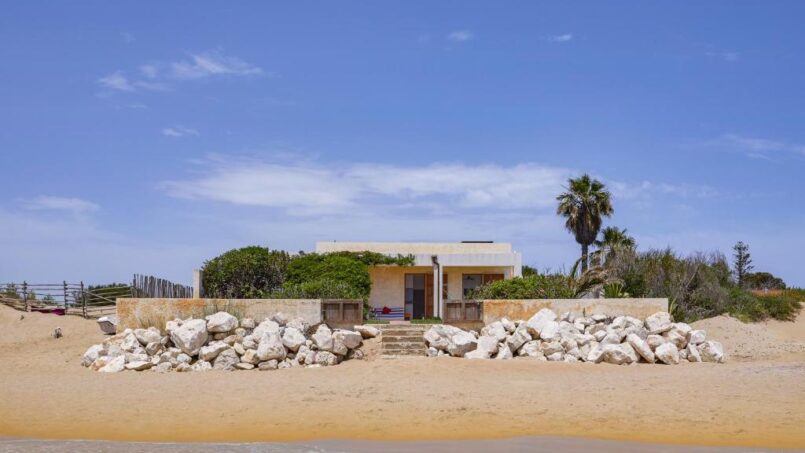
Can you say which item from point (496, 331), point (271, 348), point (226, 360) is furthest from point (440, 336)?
point (226, 360)

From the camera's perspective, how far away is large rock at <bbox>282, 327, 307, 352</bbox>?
1941 centimetres

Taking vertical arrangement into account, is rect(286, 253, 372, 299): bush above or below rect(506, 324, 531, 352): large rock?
above

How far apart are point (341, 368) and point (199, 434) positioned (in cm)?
626

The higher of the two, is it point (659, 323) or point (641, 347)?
point (659, 323)

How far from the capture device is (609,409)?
14.0m

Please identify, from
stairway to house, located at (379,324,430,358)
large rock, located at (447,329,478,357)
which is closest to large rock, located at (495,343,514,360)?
large rock, located at (447,329,478,357)

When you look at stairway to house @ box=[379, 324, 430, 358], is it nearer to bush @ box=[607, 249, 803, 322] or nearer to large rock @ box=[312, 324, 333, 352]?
large rock @ box=[312, 324, 333, 352]

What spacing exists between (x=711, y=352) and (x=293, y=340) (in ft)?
34.6

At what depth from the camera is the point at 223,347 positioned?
19250 millimetres

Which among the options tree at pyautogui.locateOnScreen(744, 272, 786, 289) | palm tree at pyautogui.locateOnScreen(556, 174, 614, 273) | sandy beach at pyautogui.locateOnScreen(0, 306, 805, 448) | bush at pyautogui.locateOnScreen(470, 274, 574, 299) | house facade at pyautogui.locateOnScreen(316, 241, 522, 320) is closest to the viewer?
sandy beach at pyautogui.locateOnScreen(0, 306, 805, 448)

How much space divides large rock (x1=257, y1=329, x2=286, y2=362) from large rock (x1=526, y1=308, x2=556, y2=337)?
6.39 m

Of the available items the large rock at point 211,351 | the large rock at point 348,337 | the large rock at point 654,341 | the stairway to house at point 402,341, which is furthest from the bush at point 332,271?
the large rock at point 654,341

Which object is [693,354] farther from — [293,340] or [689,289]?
[293,340]

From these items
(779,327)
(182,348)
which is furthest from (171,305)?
(779,327)
